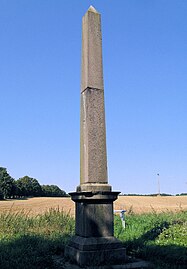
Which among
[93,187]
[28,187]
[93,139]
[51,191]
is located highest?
[93,139]

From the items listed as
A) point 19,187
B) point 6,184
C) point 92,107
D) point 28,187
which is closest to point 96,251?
point 92,107

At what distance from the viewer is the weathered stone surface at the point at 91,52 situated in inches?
252

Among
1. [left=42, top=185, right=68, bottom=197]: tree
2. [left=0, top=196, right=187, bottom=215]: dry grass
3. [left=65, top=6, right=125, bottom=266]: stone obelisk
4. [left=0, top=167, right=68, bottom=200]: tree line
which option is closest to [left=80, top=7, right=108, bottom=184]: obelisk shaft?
[left=65, top=6, right=125, bottom=266]: stone obelisk

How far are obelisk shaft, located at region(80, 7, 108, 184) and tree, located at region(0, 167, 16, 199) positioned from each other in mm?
61835

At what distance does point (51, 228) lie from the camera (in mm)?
9617

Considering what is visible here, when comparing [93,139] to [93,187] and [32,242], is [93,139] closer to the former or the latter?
[93,187]

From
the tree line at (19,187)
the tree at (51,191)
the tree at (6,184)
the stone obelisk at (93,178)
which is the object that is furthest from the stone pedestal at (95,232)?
the tree at (51,191)

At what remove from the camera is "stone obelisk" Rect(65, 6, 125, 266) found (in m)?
5.51

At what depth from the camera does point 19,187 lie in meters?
70.9

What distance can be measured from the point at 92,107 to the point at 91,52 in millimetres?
1209

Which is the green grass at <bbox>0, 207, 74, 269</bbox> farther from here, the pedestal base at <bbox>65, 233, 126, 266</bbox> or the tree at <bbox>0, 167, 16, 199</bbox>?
the tree at <bbox>0, 167, 16, 199</bbox>

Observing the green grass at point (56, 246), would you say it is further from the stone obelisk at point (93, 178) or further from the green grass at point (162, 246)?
the stone obelisk at point (93, 178)

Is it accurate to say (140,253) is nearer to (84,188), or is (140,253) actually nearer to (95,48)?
(84,188)

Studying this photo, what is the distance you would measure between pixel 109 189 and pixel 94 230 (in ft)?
2.66
